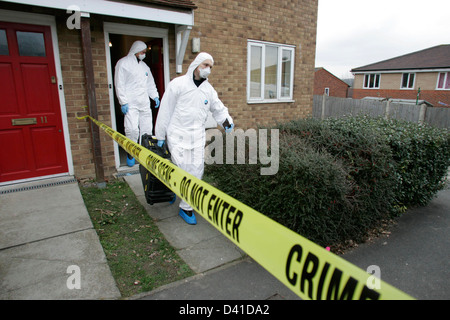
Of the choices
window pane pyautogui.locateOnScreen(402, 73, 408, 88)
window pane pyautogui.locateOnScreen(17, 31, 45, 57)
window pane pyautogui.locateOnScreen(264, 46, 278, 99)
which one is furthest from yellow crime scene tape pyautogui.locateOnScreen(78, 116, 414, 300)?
window pane pyautogui.locateOnScreen(402, 73, 408, 88)

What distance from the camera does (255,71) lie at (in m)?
7.96

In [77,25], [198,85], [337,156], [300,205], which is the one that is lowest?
[300,205]

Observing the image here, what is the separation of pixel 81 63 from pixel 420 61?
117ft

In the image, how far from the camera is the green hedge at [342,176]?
3.36 m

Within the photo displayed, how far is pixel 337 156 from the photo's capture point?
158 inches

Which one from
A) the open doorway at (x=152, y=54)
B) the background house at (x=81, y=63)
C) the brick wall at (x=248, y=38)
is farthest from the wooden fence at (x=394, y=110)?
the open doorway at (x=152, y=54)

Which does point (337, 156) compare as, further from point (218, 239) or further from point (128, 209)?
point (128, 209)

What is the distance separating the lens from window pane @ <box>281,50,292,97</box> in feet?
28.3

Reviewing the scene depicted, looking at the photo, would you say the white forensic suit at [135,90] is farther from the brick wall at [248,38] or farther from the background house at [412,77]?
the background house at [412,77]

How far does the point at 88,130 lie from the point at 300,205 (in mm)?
4118

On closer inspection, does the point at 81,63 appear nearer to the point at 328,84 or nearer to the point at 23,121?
the point at 23,121

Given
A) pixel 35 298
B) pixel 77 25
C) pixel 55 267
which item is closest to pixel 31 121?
pixel 77 25

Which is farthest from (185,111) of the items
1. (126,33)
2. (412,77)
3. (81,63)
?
(412,77)

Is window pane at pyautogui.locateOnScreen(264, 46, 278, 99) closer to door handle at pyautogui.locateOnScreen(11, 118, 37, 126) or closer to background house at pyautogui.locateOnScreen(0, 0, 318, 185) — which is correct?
background house at pyautogui.locateOnScreen(0, 0, 318, 185)
